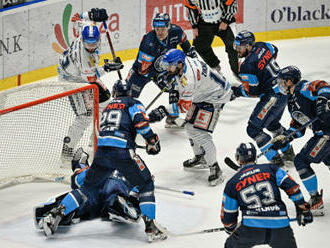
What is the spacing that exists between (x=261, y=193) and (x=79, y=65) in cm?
339

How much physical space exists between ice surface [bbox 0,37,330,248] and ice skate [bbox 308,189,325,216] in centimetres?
6

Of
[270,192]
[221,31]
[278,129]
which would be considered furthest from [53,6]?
[270,192]

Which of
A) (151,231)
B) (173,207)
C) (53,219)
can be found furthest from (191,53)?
(53,219)

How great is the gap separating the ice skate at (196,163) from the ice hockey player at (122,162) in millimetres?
1616

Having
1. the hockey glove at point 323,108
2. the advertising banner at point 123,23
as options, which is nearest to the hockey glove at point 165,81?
the hockey glove at point 323,108

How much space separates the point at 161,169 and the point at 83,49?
145 centimetres

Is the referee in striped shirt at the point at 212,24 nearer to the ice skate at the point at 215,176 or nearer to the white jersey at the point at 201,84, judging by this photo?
the white jersey at the point at 201,84

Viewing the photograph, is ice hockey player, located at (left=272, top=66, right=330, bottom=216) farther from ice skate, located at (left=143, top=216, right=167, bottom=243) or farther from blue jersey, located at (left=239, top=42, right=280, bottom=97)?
ice skate, located at (left=143, top=216, right=167, bottom=243)

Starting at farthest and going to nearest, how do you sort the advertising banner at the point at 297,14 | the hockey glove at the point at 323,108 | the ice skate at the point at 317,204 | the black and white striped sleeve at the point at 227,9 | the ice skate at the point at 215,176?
the advertising banner at the point at 297,14, the black and white striped sleeve at the point at 227,9, the ice skate at the point at 215,176, the ice skate at the point at 317,204, the hockey glove at the point at 323,108

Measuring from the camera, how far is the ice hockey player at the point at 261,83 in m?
7.37

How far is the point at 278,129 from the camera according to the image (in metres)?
7.79

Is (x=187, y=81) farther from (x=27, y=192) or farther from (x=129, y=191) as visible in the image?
(x=27, y=192)

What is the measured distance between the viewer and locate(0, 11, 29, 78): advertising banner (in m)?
9.70

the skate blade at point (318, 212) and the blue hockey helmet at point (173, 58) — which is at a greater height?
the blue hockey helmet at point (173, 58)
